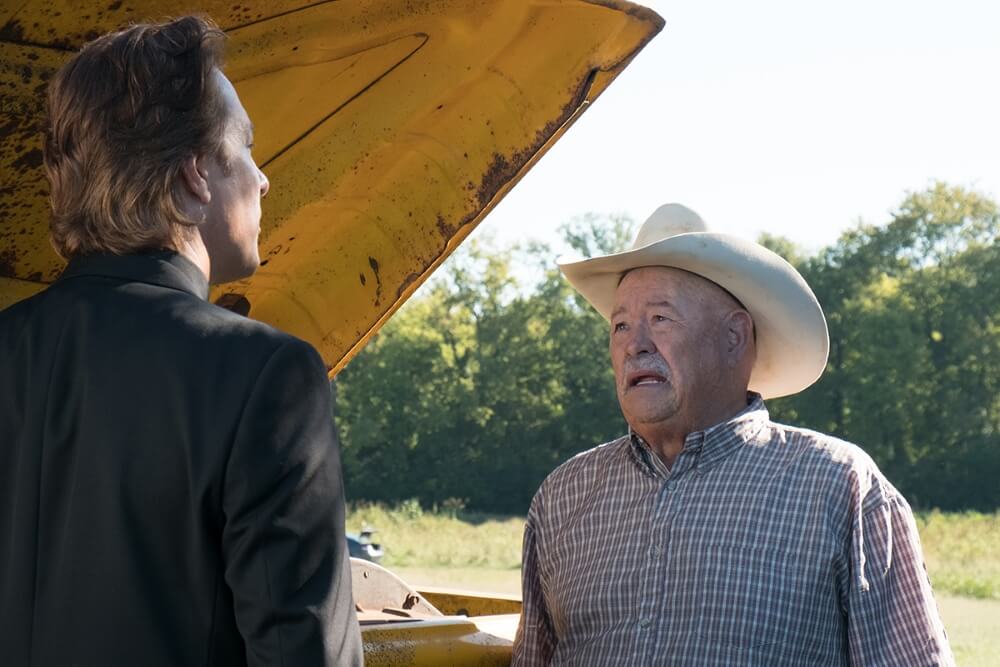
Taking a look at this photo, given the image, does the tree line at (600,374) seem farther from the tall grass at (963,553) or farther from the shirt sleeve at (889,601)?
the shirt sleeve at (889,601)

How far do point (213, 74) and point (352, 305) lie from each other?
1.58 metres

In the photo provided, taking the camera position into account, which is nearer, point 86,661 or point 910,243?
point 86,661

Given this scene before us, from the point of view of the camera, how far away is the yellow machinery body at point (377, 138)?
106 inches

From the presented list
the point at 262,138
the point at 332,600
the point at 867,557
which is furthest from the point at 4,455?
the point at 867,557

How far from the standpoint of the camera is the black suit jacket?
5.54 ft

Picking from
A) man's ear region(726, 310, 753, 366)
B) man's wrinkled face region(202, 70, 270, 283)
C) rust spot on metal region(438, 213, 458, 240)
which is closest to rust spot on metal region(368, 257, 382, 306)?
rust spot on metal region(438, 213, 458, 240)

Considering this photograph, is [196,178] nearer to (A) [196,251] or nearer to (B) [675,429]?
(A) [196,251]

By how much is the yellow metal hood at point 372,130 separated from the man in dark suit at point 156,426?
2.39 feet

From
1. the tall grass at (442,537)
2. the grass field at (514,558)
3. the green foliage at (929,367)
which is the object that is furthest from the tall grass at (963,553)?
the green foliage at (929,367)

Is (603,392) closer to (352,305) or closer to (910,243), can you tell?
(910,243)

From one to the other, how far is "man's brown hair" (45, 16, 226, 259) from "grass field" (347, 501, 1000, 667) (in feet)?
50.6

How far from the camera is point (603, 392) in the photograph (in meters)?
62.1

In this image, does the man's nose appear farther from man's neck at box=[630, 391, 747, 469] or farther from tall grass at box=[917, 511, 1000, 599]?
tall grass at box=[917, 511, 1000, 599]

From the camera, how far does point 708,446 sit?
3.12 m
